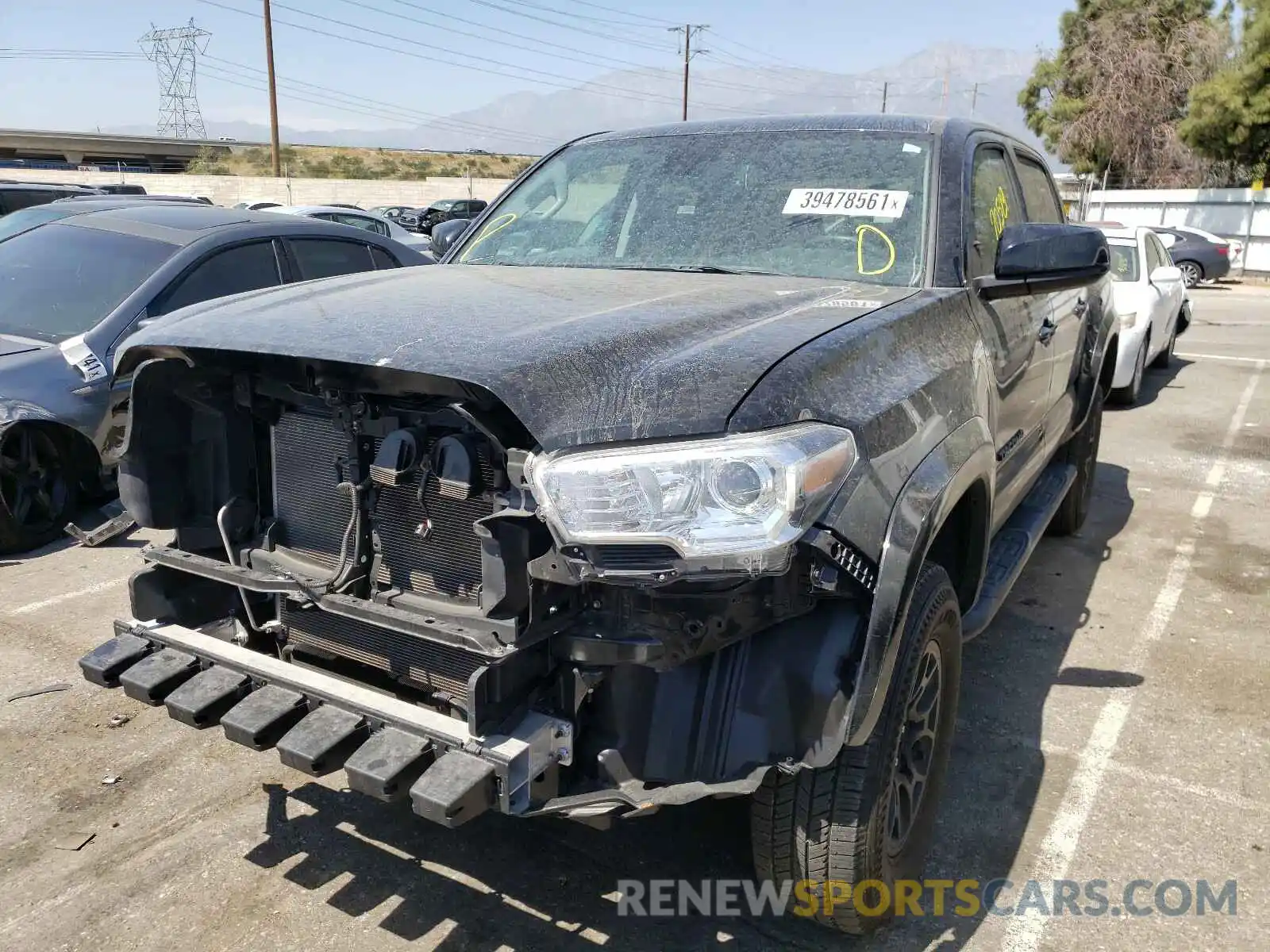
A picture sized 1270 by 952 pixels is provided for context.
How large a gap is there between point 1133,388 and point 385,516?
931 centimetres

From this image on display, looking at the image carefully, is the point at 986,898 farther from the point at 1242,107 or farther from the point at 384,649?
the point at 1242,107

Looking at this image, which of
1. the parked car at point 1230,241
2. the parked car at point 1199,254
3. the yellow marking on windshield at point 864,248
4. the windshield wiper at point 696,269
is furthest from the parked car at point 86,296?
the parked car at point 1230,241

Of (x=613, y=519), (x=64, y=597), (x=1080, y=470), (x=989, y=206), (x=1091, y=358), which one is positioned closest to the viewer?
(x=613, y=519)

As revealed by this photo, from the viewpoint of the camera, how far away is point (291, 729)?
7.78 ft

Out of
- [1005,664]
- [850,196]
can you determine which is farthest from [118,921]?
[1005,664]

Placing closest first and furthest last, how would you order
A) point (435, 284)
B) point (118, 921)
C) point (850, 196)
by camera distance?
point (118, 921)
point (435, 284)
point (850, 196)

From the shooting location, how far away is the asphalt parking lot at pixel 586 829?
8.89 ft

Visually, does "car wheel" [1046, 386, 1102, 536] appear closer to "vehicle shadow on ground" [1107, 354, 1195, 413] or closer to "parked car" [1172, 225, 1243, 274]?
"vehicle shadow on ground" [1107, 354, 1195, 413]

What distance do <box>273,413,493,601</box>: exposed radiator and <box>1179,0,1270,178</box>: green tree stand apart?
30466 mm

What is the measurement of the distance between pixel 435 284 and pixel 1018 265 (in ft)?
5.64

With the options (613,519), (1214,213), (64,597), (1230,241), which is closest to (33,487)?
(64,597)

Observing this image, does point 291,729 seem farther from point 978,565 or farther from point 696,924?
point 978,565

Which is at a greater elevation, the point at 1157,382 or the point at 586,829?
the point at 1157,382

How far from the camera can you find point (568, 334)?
232 centimetres
